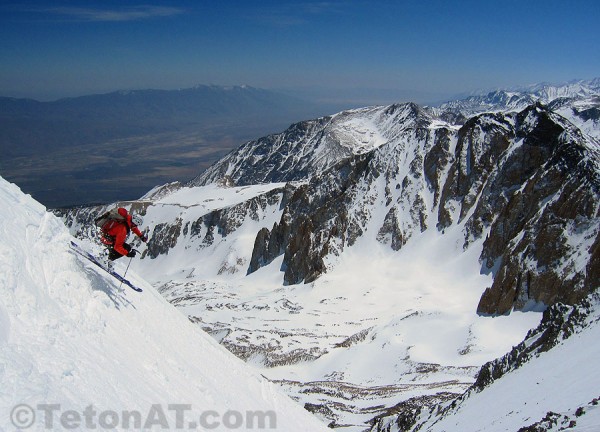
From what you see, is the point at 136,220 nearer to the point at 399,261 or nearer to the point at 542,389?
the point at 542,389

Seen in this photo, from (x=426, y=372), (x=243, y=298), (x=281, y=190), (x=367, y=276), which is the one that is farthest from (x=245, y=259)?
(x=426, y=372)

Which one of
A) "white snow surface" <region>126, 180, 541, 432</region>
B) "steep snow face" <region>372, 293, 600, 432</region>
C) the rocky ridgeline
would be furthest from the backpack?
the rocky ridgeline

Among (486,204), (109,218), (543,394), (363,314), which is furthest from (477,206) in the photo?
(109,218)

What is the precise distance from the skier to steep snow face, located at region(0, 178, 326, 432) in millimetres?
908

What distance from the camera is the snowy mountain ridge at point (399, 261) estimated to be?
186 ft

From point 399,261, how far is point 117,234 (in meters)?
94.5

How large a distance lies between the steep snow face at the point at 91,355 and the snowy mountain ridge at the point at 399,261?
3.64m

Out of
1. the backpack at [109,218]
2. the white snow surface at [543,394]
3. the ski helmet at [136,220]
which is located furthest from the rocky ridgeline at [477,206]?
the backpack at [109,218]

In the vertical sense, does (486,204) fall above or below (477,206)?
above

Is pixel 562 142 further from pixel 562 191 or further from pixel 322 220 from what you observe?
pixel 322 220

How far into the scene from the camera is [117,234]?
15.6 meters

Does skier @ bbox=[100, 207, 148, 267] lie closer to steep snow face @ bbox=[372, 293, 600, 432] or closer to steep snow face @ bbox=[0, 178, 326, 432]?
steep snow face @ bbox=[0, 178, 326, 432]

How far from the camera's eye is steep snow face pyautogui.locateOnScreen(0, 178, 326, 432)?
28.8 ft

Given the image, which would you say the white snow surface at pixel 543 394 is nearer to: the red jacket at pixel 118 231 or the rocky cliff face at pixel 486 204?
the red jacket at pixel 118 231
